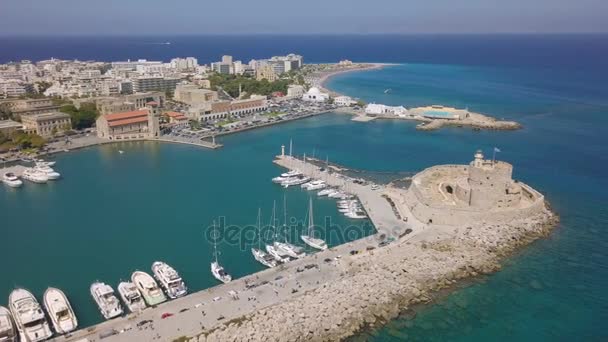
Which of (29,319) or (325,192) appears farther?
(325,192)

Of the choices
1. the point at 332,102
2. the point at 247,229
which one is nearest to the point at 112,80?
the point at 332,102

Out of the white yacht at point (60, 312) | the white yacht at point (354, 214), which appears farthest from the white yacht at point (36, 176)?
the white yacht at point (354, 214)

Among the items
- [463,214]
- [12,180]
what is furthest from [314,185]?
[12,180]

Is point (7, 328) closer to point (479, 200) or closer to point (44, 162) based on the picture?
point (479, 200)

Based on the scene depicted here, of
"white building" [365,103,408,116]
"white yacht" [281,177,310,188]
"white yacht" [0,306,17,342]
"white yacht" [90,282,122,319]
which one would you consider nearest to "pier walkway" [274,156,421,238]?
"white yacht" [281,177,310,188]

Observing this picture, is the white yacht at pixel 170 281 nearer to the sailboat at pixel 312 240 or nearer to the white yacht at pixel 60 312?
the white yacht at pixel 60 312

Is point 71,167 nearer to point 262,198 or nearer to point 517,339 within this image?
point 262,198

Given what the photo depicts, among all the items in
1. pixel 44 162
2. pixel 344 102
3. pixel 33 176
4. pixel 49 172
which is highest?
pixel 344 102
